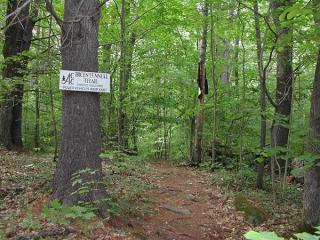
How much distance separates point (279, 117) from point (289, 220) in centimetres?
223

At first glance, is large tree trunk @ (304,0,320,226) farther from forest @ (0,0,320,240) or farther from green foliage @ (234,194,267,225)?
green foliage @ (234,194,267,225)

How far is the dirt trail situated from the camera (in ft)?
21.1

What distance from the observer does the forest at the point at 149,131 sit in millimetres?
5406

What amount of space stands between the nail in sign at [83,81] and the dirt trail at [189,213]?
2552mm

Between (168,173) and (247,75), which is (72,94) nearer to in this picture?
(168,173)

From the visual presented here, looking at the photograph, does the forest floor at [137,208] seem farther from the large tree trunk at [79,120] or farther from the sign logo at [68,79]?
the sign logo at [68,79]

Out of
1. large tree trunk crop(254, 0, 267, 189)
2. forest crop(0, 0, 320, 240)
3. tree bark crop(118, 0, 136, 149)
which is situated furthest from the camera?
large tree trunk crop(254, 0, 267, 189)

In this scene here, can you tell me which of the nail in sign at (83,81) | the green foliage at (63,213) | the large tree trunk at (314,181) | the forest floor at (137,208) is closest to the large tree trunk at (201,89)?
the forest floor at (137,208)

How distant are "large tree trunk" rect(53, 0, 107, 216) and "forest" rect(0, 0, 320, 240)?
0.7 inches

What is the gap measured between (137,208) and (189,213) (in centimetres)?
139

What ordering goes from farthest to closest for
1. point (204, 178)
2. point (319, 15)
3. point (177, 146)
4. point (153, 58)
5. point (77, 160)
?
point (177, 146) → point (153, 58) → point (204, 178) → point (77, 160) → point (319, 15)

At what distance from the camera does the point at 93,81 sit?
5.61m

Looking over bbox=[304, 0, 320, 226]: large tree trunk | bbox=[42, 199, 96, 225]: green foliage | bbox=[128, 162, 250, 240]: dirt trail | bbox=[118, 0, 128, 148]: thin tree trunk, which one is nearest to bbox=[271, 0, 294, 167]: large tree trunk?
bbox=[304, 0, 320, 226]: large tree trunk

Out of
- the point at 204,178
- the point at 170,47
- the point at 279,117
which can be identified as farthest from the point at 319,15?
the point at 170,47
